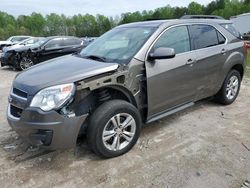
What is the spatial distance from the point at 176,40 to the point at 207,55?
72cm

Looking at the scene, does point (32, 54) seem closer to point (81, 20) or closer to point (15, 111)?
point (15, 111)

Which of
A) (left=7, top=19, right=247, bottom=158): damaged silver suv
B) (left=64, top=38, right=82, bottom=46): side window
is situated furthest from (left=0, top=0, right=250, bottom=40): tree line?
(left=7, top=19, right=247, bottom=158): damaged silver suv

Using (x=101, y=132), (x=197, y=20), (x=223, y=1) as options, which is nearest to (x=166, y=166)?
Answer: (x=101, y=132)

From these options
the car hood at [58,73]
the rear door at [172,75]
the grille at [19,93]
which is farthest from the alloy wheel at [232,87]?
the grille at [19,93]

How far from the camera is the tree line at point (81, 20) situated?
69281 mm

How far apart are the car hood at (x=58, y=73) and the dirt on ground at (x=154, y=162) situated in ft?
3.13

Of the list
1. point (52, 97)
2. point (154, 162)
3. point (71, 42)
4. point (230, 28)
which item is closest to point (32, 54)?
point (71, 42)

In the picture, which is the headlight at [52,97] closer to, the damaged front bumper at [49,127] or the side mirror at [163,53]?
the damaged front bumper at [49,127]

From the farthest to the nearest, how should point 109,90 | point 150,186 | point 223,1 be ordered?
1. point 223,1
2. point 109,90
3. point 150,186

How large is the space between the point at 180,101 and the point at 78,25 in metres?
83.9

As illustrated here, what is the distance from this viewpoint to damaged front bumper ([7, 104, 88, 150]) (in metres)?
3.03

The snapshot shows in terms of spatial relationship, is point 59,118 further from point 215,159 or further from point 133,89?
point 215,159

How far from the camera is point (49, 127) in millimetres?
3033

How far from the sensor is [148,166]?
10.8ft
